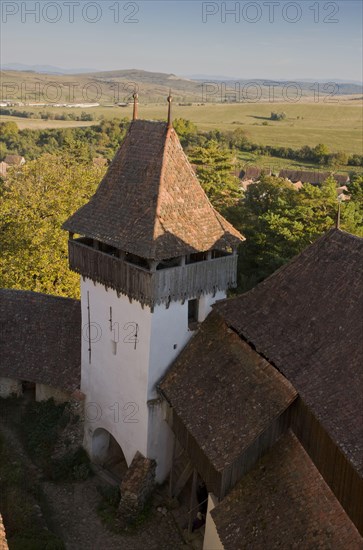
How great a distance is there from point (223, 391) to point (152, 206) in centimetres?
673

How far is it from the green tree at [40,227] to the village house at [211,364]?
927cm

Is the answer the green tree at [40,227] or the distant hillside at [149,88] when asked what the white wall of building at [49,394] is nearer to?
the green tree at [40,227]

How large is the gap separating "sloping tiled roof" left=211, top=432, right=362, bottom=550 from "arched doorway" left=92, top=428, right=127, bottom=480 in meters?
7.69

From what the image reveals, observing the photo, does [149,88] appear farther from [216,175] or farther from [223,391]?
[223,391]

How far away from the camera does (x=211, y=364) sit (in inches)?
770

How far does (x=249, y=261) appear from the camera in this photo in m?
40.7

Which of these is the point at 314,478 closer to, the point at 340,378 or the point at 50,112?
the point at 340,378

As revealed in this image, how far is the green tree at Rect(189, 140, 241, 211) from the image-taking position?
5003 centimetres

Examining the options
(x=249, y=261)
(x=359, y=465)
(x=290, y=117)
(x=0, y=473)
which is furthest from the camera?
(x=290, y=117)

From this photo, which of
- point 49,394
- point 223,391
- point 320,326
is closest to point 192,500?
point 223,391

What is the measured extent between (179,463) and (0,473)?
7.01m

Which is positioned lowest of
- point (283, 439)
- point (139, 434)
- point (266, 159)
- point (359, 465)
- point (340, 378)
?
point (139, 434)

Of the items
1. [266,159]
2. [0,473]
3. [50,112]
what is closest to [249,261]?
[0,473]

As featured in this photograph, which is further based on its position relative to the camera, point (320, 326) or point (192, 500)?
point (192, 500)
